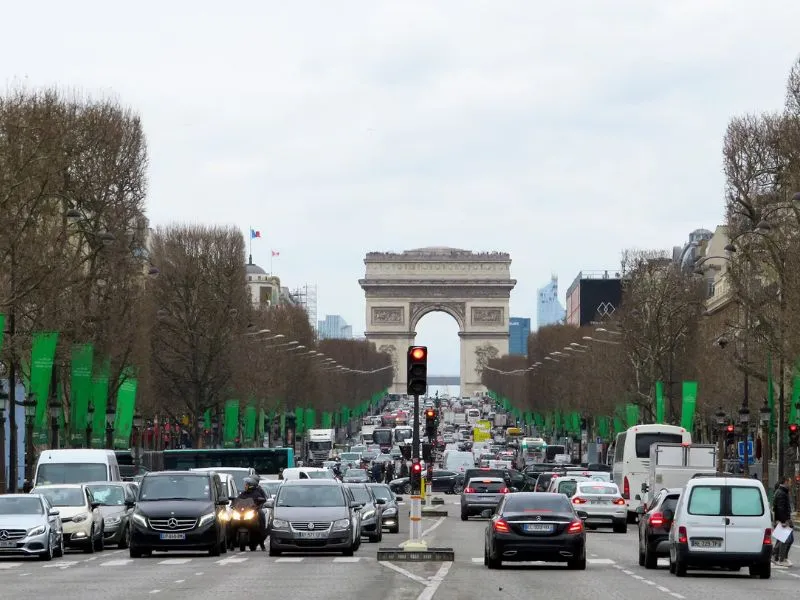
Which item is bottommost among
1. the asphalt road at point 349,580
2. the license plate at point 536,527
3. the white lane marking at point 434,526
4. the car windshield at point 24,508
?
the white lane marking at point 434,526

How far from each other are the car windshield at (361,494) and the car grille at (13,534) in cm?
1128

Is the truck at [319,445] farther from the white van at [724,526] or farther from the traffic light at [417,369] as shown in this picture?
the white van at [724,526]

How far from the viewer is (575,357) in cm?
13838

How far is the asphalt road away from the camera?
2592 centimetres

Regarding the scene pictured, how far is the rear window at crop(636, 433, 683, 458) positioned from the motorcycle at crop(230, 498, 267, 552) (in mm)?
26055

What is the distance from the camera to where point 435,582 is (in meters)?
28.3

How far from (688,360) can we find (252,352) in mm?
22657

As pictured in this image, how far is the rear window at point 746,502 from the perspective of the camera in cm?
3092

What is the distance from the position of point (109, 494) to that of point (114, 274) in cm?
2812

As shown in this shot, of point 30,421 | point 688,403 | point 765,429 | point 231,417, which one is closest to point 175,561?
point 30,421

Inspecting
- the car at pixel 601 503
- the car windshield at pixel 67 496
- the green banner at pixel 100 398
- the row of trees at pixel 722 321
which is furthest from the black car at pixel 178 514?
the green banner at pixel 100 398

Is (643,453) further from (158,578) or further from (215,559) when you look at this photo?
(158,578)

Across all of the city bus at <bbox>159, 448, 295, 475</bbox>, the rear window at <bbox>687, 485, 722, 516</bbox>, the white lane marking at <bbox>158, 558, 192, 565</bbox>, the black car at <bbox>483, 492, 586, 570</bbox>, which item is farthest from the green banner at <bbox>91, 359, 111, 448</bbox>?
the rear window at <bbox>687, 485, 722, 516</bbox>

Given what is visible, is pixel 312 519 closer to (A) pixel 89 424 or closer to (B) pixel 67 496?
(B) pixel 67 496
